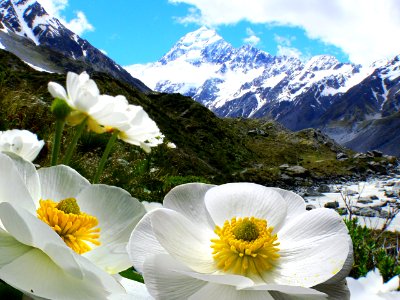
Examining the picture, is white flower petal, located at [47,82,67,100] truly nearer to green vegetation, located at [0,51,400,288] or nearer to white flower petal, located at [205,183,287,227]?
white flower petal, located at [205,183,287,227]

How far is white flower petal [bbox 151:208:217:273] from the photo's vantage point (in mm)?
748

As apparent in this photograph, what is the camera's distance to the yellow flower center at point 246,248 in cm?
79

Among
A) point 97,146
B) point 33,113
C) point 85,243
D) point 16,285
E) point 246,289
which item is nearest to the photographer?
point 16,285

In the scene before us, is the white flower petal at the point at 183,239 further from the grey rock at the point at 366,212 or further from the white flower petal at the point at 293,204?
the grey rock at the point at 366,212

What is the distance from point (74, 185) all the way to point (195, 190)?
0.24 metres

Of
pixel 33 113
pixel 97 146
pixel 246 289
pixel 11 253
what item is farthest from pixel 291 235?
pixel 97 146

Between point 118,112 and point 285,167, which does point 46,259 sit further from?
point 285,167

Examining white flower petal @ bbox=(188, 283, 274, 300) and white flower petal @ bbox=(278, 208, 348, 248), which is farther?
white flower petal @ bbox=(278, 208, 348, 248)

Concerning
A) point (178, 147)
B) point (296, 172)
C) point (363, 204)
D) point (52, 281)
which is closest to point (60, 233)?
point (52, 281)

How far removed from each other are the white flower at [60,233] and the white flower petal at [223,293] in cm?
12

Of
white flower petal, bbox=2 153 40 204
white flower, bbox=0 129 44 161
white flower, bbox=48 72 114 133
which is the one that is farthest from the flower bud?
white flower petal, bbox=2 153 40 204

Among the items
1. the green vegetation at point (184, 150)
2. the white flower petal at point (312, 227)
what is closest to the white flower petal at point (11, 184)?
the white flower petal at point (312, 227)

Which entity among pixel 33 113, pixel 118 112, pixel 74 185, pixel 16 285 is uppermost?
pixel 33 113

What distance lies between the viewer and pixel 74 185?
93 cm
